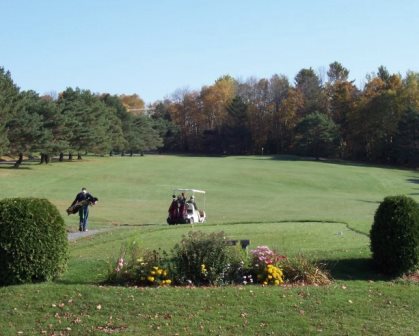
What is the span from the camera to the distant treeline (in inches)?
2566

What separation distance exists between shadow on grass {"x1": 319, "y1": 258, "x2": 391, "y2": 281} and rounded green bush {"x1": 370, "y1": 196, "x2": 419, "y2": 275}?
0.25 meters

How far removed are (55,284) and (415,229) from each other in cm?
642

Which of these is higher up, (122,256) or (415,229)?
(415,229)

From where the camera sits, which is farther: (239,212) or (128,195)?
(128,195)

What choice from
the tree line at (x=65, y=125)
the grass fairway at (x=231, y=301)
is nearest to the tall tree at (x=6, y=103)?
the tree line at (x=65, y=125)

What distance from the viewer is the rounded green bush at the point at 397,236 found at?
1058cm

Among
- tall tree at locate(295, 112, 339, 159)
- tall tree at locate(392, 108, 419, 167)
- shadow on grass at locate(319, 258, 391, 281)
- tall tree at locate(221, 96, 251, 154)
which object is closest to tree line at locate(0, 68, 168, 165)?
tall tree at locate(221, 96, 251, 154)

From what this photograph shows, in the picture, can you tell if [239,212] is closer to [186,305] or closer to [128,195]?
[128,195]

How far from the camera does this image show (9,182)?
49969 mm

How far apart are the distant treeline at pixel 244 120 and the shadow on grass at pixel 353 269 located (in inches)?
1819

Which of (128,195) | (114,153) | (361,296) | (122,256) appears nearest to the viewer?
(361,296)

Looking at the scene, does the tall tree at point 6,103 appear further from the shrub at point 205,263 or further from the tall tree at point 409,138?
the tall tree at point 409,138

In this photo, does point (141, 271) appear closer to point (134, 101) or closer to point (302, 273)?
point (302, 273)

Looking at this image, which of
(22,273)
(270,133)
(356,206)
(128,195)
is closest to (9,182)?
(128,195)
